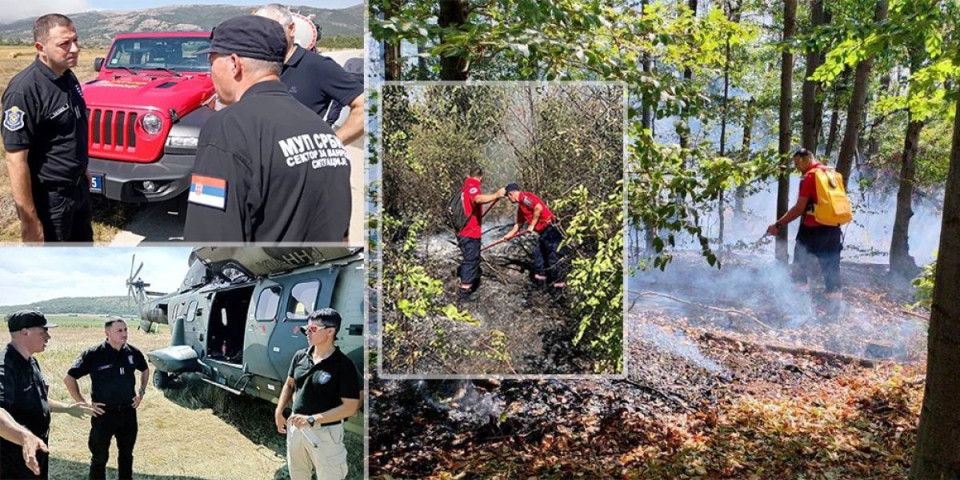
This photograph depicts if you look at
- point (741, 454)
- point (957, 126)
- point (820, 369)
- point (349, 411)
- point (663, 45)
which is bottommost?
point (741, 454)

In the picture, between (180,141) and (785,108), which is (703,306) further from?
(180,141)

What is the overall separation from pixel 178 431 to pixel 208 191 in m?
1.09

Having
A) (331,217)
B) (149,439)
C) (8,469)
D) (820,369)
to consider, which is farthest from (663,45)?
(8,469)

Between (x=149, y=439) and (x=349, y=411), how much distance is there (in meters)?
0.80

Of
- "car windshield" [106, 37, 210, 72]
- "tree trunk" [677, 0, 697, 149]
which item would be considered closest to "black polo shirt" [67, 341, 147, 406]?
"car windshield" [106, 37, 210, 72]

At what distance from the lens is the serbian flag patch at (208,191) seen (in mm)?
2770

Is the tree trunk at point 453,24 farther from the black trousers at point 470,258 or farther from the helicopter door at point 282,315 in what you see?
the helicopter door at point 282,315

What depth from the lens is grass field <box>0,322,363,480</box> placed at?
3188mm

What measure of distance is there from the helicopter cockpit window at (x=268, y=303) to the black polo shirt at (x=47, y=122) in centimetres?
112

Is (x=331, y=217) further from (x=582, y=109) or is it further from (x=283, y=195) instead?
(x=582, y=109)

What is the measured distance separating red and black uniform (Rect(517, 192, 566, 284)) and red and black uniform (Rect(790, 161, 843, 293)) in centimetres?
235

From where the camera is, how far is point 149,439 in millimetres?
3238

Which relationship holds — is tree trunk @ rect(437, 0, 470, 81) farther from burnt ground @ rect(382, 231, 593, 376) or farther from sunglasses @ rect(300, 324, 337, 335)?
sunglasses @ rect(300, 324, 337, 335)

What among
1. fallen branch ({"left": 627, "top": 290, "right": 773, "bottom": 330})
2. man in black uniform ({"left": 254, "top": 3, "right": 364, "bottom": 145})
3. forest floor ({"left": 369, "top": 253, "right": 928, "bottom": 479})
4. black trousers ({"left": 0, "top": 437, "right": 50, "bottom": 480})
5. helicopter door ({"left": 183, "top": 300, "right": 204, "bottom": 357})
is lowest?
forest floor ({"left": 369, "top": 253, "right": 928, "bottom": 479})
